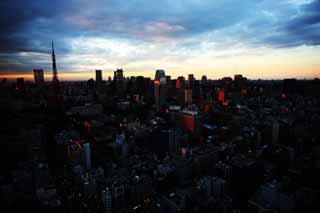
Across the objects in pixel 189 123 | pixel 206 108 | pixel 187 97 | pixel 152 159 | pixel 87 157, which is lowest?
pixel 152 159

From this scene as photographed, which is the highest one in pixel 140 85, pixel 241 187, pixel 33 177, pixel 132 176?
pixel 140 85

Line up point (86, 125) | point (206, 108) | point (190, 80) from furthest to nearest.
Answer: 1. point (190, 80)
2. point (206, 108)
3. point (86, 125)

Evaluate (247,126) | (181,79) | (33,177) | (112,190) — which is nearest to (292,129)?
(247,126)

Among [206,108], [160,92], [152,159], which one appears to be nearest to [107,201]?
[152,159]

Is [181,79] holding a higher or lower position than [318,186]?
higher

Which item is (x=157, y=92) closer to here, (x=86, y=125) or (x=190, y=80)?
(x=190, y=80)

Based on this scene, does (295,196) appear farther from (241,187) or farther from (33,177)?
(33,177)

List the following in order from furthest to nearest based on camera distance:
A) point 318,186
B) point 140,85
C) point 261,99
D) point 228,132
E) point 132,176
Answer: point 140,85 < point 261,99 < point 228,132 < point 132,176 < point 318,186

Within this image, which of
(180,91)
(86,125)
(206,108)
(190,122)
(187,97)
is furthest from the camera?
(180,91)

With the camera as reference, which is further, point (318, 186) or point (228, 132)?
point (228, 132)
